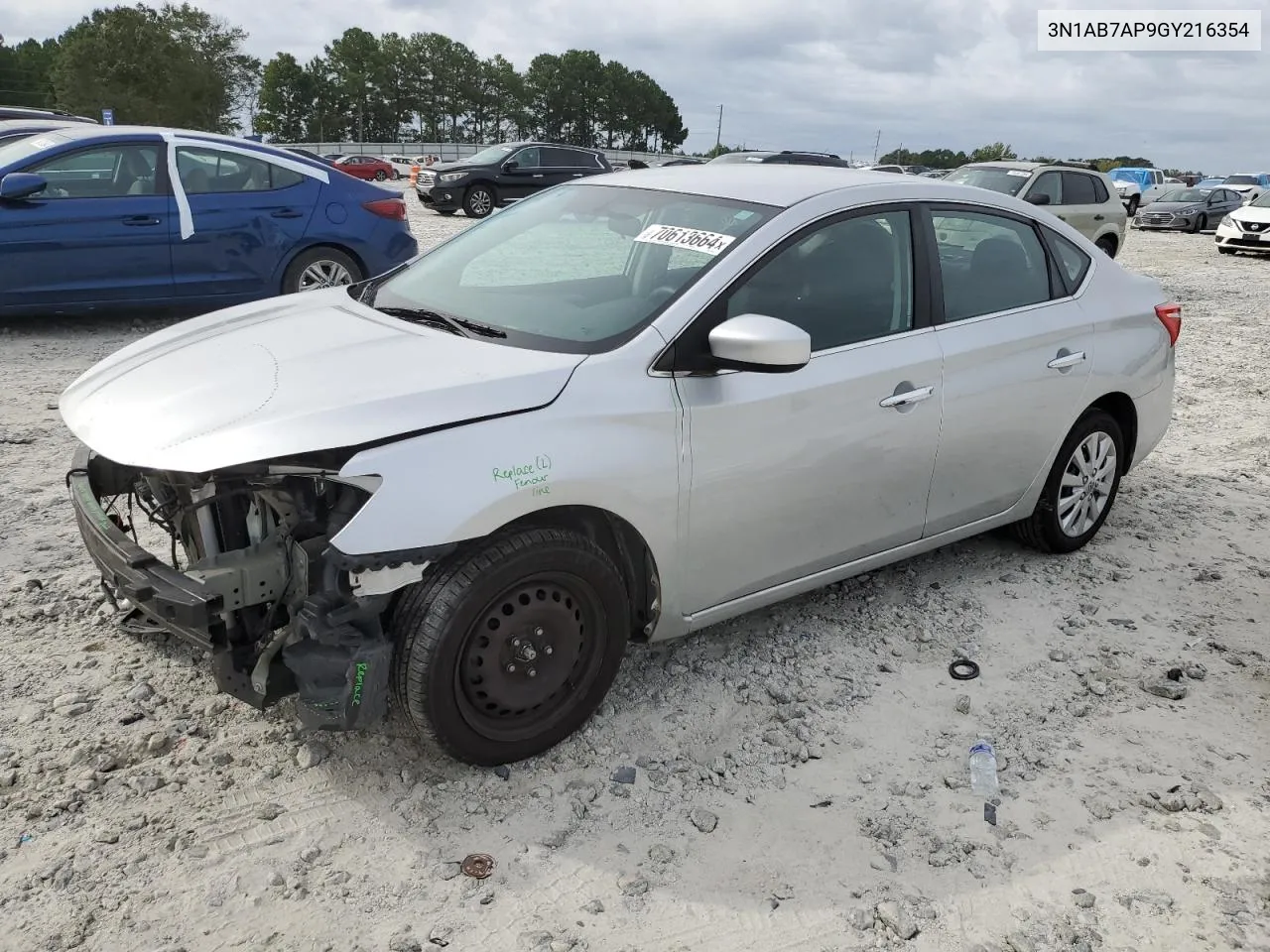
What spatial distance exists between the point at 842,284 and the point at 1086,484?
1.84 metres

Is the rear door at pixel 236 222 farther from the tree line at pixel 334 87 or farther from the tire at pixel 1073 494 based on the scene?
the tree line at pixel 334 87

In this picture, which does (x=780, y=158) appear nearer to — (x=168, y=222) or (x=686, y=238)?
(x=168, y=222)

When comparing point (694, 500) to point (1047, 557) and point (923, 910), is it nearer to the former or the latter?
point (923, 910)

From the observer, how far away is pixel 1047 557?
15.8ft

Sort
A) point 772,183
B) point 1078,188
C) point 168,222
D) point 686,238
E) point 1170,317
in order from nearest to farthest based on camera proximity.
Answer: point 686,238 → point 772,183 → point 1170,317 → point 168,222 → point 1078,188

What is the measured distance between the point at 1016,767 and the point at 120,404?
2932 mm

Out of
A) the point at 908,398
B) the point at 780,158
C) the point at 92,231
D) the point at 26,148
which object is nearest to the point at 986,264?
the point at 908,398

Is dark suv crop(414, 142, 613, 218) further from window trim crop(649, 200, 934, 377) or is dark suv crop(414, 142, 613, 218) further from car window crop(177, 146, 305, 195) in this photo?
window trim crop(649, 200, 934, 377)

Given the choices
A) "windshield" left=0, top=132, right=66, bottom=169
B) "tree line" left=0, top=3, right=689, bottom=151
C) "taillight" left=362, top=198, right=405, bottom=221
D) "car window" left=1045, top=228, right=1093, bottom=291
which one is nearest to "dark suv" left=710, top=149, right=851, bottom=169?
"taillight" left=362, top=198, right=405, bottom=221

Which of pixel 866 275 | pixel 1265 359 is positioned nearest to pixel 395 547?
pixel 866 275

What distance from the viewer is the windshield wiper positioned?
3.28 metres

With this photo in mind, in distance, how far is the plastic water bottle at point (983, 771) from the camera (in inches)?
123

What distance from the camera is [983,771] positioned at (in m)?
3.21

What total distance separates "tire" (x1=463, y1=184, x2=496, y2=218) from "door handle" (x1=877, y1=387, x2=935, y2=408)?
17.8 m
